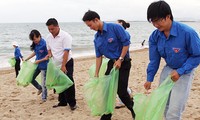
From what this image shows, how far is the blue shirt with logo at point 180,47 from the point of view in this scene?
106 inches

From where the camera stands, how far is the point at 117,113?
4840 millimetres

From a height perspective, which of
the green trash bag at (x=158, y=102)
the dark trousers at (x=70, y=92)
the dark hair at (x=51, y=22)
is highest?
the dark hair at (x=51, y=22)

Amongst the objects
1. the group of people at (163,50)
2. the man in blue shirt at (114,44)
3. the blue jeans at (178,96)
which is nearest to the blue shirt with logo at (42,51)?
the group of people at (163,50)

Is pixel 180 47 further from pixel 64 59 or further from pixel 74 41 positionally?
pixel 74 41

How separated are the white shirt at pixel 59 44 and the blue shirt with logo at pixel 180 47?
87.5 inches

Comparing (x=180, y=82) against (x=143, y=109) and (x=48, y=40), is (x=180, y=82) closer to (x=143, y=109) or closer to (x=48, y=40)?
(x=143, y=109)

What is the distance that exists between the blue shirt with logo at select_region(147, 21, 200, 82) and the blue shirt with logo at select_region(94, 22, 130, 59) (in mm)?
1071

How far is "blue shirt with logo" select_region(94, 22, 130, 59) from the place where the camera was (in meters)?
3.96

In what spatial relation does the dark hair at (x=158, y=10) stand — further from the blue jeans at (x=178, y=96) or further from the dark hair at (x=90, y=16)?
the dark hair at (x=90, y=16)

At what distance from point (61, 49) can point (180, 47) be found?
261 cm

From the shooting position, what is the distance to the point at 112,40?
396 centimetres

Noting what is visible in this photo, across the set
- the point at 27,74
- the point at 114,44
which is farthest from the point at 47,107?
the point at 114,44

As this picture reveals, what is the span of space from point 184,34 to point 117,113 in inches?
96.4

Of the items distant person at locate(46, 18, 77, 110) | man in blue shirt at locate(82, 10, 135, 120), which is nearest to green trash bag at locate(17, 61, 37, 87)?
distant person at locate(46, 18, 77, 110)
